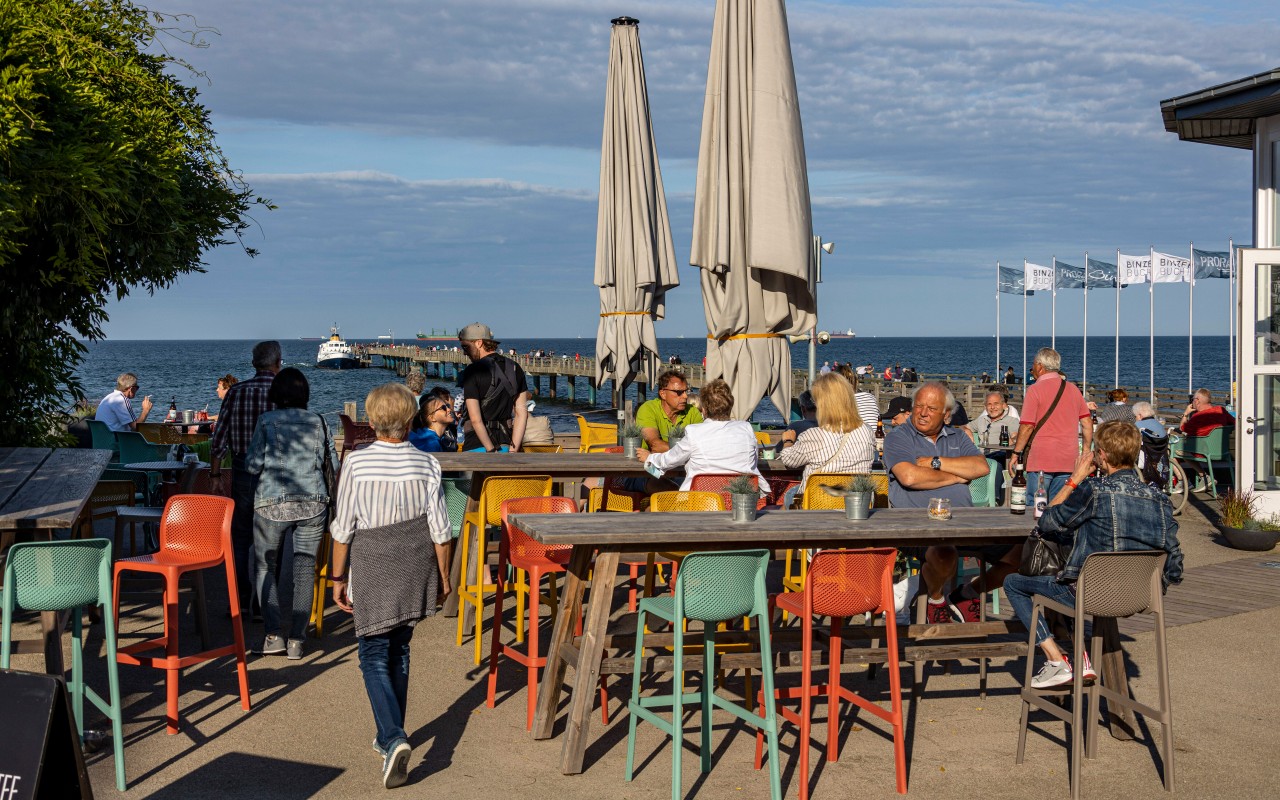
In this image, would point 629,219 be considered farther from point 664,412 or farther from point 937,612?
point 937,612

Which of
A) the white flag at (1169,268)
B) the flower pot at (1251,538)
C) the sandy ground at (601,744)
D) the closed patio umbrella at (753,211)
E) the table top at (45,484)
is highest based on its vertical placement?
the white flag at (1169,268)

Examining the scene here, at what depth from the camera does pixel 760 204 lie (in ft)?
22.9

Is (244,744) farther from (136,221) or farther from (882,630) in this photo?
(136,221)

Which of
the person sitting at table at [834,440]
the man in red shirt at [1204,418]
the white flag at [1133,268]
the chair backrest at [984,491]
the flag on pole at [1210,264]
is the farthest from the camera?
the white flag at [1133,268]

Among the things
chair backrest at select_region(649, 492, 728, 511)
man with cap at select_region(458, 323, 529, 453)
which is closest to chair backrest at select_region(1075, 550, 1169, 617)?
chair backrest at select_region(649, 492, 728, 511)

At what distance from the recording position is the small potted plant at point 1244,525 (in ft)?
30.8

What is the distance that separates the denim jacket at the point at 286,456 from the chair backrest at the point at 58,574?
1.74 m

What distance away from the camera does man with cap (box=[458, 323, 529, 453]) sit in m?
8.40

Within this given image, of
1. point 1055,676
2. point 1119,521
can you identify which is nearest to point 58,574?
point 1055,676

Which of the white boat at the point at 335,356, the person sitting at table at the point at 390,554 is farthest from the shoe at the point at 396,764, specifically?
the white boat at the point at 335,356

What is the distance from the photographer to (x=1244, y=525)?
31.2 ft

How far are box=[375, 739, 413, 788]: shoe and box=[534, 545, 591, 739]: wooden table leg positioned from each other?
0.77m

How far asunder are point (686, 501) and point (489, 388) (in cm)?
320

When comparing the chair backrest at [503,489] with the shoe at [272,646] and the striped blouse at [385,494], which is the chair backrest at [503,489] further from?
the striped blouse at [385,494]
